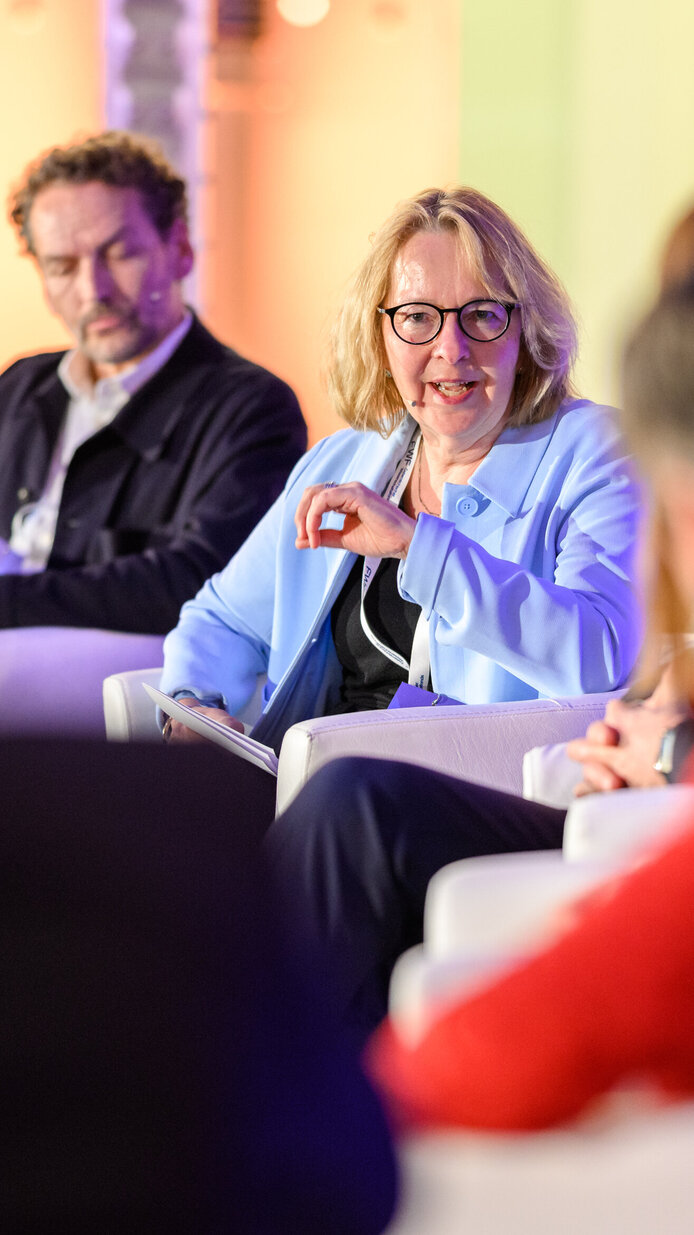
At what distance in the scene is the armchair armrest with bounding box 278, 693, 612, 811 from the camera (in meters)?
1.66

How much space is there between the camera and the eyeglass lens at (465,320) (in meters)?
2.10

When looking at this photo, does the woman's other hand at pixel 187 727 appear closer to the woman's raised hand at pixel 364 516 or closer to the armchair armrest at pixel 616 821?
the woman's raised hand at pixel 364 516

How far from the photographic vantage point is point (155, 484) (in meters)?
3.09

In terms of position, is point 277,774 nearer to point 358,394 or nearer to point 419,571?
point 419,571

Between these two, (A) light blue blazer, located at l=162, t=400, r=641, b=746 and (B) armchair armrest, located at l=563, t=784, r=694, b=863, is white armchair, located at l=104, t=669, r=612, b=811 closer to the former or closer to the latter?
(A) light blue blazer, located at l=162, t=400, r=641, b=746

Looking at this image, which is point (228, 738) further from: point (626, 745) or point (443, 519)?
point (626, 745)

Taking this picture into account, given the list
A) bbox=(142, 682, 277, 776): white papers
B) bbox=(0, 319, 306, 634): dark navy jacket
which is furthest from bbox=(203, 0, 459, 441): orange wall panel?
bbox=(142, 682, 277, 776): white papers

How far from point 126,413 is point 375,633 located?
127 cm

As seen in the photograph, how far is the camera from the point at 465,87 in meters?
3.95

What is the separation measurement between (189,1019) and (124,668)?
191 centimetres

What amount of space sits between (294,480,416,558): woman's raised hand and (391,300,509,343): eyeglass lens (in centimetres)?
35

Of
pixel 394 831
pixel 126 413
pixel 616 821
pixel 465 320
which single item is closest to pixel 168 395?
pixel 126 413

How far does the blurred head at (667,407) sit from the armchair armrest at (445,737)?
90 centimetres

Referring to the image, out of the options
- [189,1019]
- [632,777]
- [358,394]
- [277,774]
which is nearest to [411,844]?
[632,777]
